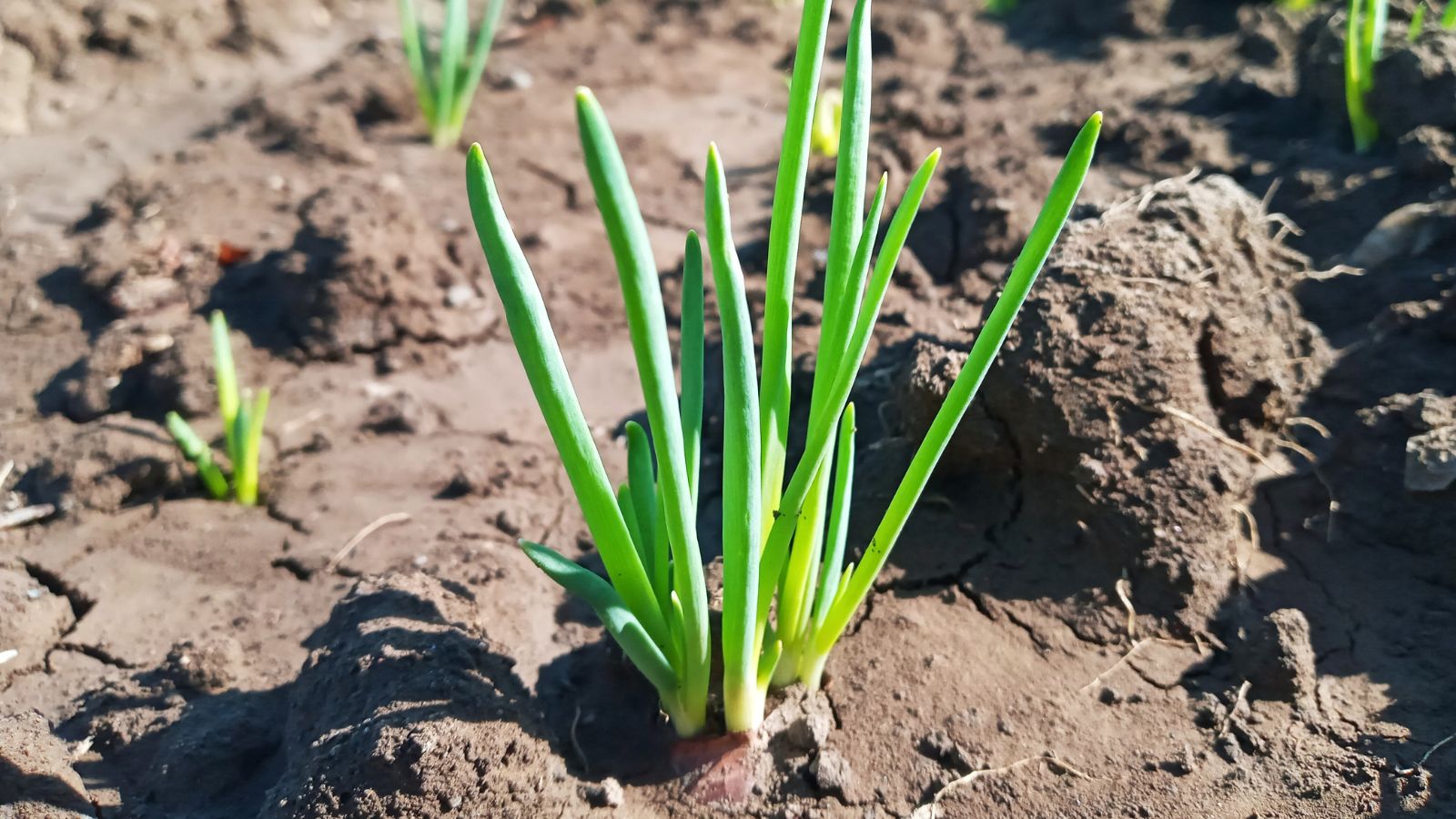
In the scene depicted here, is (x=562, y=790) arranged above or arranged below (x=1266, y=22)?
below

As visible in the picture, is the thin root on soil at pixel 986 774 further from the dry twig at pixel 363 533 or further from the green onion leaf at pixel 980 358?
the dry twig at pixel 363 533

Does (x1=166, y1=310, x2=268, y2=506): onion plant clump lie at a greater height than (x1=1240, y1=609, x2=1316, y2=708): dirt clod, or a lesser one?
lesser

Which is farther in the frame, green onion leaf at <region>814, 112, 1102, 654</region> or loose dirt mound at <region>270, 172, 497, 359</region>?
loose dirt mound at <region>270, 172, 497, 359</region>

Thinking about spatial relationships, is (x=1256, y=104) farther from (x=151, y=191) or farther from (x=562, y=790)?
(x=151, y=191)

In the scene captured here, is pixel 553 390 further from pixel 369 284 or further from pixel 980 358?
pixel 369 284

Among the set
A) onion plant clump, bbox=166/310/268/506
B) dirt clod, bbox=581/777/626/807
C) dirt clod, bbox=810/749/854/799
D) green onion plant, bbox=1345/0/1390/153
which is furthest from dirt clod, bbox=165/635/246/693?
green onion plant, bbox=1345/0/1390/153

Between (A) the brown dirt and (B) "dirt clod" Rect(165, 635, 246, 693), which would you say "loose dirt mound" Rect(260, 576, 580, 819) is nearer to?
(A) the brown dirt

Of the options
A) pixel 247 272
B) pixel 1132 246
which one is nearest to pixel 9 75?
pixel 247 272

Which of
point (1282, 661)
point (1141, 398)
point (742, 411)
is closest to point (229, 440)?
point (742, 411)
